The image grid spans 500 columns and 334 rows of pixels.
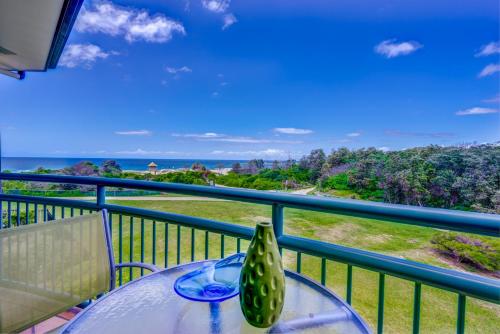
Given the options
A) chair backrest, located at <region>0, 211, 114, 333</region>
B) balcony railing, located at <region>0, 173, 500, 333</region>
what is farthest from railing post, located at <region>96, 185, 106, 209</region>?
chair backrest, located at <region>0, 211, 114, 333</region>

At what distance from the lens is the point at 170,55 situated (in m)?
17.2

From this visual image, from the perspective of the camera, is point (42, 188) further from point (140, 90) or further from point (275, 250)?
point (140, 90)

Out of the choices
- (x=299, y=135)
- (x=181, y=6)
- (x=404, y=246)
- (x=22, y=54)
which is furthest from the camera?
(x=299, y=135)

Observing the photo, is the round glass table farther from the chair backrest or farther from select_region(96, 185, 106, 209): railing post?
select_region(96, 185, 106, 209): railing post

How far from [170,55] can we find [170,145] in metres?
6.95

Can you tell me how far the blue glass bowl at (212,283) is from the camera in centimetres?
97

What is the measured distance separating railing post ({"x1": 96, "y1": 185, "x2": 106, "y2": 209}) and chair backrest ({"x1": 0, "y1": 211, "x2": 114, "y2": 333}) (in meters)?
0.75

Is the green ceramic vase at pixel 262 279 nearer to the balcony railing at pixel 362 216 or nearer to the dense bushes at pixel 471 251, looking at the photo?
the balcony railing at pixel 362 216

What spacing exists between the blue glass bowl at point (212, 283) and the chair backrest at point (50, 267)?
2.33 feet

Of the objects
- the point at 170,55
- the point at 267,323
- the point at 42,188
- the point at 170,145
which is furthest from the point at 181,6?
the point at 267,323

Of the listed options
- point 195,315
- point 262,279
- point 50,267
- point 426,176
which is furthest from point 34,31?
point 426,176

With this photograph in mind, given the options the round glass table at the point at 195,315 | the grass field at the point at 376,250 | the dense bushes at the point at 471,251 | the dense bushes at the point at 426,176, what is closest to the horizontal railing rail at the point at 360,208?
the round glass table at the point at 195,315

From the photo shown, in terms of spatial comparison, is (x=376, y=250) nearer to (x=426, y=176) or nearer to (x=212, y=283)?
(x=212, y=283)

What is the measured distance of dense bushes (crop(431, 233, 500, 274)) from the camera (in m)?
2.51
